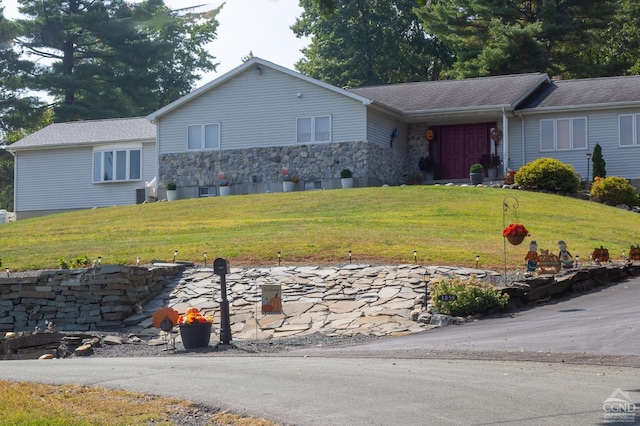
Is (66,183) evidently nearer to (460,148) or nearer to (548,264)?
(460,148)

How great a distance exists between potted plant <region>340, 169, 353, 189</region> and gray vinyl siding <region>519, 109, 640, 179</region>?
22.2ft

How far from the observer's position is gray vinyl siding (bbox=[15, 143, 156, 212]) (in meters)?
44.2

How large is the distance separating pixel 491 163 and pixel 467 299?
2070 cm

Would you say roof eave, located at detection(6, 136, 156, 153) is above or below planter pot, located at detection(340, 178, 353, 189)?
above

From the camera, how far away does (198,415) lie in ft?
32.2

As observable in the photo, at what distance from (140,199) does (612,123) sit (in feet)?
60.2

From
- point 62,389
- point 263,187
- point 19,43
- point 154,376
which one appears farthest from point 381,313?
point 19,43

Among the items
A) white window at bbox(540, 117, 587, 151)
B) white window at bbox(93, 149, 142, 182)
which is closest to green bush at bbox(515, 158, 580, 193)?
white window at bbox(540, 117, 587, 151)

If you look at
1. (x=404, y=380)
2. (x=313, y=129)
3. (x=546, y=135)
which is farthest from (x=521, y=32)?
(x=404, y=380)

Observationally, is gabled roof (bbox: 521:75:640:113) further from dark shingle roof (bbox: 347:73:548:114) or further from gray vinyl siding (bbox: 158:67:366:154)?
gray vinyl siding (bbox: 158:67:366:154)

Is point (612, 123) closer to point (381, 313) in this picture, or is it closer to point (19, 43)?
point (381, 313)

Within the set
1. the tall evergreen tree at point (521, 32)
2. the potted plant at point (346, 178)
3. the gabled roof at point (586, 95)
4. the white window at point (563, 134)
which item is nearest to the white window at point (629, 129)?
the gabled roof at point (586, 95)

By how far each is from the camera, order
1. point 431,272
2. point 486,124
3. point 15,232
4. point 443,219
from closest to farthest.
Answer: point 431,272 < point 443,219 < point 15,232 < point 486,124

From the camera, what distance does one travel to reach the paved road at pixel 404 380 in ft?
31.1
